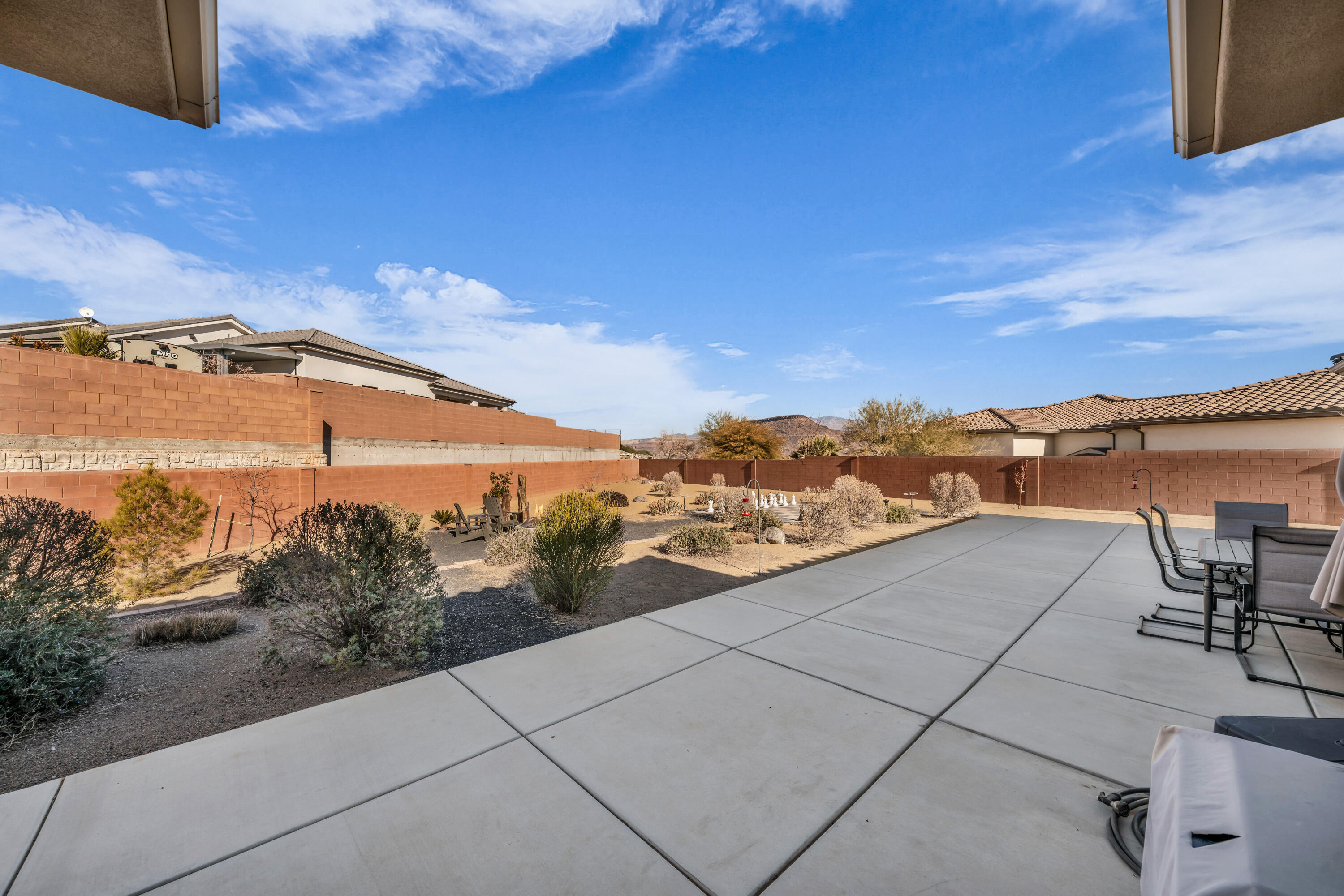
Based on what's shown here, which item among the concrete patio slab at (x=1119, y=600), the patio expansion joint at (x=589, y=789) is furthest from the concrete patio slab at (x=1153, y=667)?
the patio expansion joint at (x=589, y=789)

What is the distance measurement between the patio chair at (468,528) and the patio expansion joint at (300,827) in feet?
30.7

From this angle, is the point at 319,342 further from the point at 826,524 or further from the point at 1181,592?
the point at 1181,592

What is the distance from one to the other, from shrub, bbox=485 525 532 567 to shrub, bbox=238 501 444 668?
3565 mm

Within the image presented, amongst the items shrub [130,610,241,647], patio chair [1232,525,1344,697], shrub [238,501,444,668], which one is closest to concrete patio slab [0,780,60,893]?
shrub [238,501,444,668]

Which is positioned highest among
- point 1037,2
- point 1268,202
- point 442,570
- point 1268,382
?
point 1037,2

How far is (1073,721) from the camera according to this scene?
9.53ft

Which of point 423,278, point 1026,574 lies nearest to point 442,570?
point 1026,574

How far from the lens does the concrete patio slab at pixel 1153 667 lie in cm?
312

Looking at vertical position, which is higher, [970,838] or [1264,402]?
[1264,402]

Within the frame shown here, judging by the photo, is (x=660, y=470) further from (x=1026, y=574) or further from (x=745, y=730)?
(x=745, y=730)

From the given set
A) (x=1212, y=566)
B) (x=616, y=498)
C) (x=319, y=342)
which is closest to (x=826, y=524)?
(x=1212, y=566)

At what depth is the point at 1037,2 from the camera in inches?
320

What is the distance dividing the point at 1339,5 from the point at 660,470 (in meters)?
28.2

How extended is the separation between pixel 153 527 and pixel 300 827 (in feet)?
27.2
